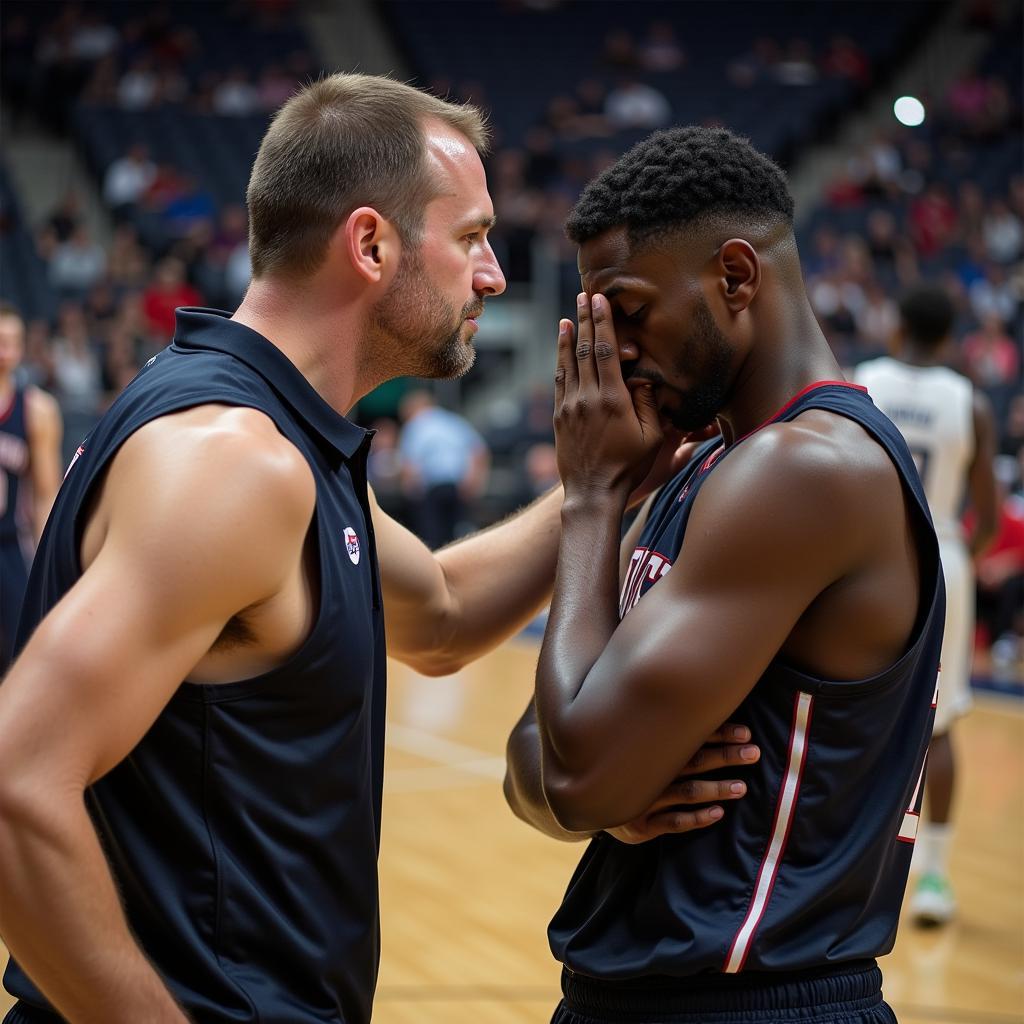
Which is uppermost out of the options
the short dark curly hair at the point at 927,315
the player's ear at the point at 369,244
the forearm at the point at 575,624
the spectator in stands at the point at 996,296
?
the player's ear at the point at 369,244

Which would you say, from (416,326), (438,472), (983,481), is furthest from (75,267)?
(416,326)

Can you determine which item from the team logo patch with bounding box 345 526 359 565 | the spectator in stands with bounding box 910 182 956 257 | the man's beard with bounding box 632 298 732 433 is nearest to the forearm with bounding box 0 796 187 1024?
the team logo patch with bounding box 345 526 359 565

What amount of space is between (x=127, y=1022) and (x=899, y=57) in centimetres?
1798

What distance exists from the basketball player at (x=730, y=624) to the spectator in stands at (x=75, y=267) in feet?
40.4

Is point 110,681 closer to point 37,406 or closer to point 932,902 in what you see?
point 932,902

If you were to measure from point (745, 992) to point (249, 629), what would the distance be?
764 millimetres

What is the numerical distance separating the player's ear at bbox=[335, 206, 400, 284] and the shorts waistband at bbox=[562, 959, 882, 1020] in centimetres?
97

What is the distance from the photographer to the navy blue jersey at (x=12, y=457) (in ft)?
18.3

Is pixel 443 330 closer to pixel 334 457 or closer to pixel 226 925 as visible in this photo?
pixel 334 457

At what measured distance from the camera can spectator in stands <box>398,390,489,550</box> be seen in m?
11.7

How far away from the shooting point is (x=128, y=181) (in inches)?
567

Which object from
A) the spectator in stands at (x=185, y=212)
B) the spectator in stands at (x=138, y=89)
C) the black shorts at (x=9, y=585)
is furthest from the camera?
the spectator in stands at (x=138, y=89)

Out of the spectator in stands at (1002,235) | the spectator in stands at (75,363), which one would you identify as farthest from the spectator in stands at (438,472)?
the spectator in stands at (1002,235)

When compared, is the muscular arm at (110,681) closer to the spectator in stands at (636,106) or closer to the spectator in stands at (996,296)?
the spectator in stands at (996,296)
